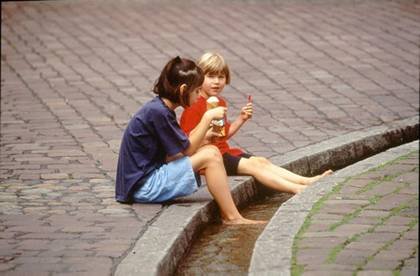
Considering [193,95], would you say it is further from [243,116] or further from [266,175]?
[266,175]

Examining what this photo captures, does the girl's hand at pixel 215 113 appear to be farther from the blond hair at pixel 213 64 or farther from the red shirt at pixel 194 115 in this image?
the blond hair at pixel 213 64

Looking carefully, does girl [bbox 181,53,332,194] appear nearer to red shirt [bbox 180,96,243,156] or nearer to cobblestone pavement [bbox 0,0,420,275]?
red shirt [bbox 180,96,243,156]

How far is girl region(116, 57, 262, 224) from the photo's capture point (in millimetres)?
6820

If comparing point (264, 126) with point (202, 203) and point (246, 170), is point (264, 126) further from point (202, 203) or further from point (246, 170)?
point (202, 203)

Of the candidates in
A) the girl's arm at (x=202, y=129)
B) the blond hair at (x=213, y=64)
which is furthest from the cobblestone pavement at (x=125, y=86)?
the blond hair at (x=213, y=64)

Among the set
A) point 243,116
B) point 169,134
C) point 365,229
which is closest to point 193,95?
point 169,134

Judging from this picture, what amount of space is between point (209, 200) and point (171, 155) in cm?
40

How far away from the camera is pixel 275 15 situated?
14.6 meters

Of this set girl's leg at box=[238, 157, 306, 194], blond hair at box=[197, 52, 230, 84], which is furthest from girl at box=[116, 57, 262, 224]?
blond hair at box=[197, 52, 230, 84]

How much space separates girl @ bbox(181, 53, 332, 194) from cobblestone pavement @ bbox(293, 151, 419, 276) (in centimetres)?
49

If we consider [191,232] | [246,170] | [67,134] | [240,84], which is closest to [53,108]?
[67,134]

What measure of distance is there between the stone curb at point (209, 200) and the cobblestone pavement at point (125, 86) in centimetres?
12

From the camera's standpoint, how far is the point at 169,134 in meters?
6.81

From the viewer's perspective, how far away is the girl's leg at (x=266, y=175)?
7344 millimetres
